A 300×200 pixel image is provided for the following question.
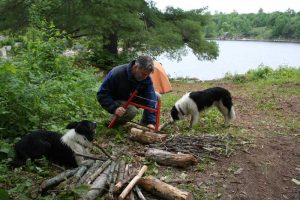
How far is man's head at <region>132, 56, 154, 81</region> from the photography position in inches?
213

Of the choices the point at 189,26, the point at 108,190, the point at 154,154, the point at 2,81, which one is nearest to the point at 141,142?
the point at 154,154

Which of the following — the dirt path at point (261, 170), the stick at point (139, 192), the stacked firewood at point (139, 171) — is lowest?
A: the dirt path at point (261, 170)

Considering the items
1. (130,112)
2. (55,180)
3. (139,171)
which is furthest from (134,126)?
(55,180)

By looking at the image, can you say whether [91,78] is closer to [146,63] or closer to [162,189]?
[146,63]

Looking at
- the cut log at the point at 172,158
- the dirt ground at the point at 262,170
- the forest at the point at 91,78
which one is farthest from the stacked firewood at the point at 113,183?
the dirt ground at the point at 262,170

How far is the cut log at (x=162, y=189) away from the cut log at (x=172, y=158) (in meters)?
0.67

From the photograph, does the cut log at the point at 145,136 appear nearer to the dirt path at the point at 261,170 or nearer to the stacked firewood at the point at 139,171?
the stacked firewood at the point at 139,171

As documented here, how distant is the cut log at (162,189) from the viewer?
4.07m

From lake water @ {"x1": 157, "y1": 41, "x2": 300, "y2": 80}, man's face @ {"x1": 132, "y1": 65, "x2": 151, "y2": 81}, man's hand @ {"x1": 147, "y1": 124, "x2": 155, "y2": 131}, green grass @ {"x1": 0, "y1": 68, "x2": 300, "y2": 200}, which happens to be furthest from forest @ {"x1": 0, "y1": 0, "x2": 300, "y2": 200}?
lake water @ {"x1": 157, "y1": 41, "x2": 300, "y2": 80}

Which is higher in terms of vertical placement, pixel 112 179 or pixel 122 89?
pixel 122 89

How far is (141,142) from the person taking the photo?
19.3 feet

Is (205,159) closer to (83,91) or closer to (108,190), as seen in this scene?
(108,190)

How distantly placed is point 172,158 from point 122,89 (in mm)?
1725

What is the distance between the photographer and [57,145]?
4.85 meters
